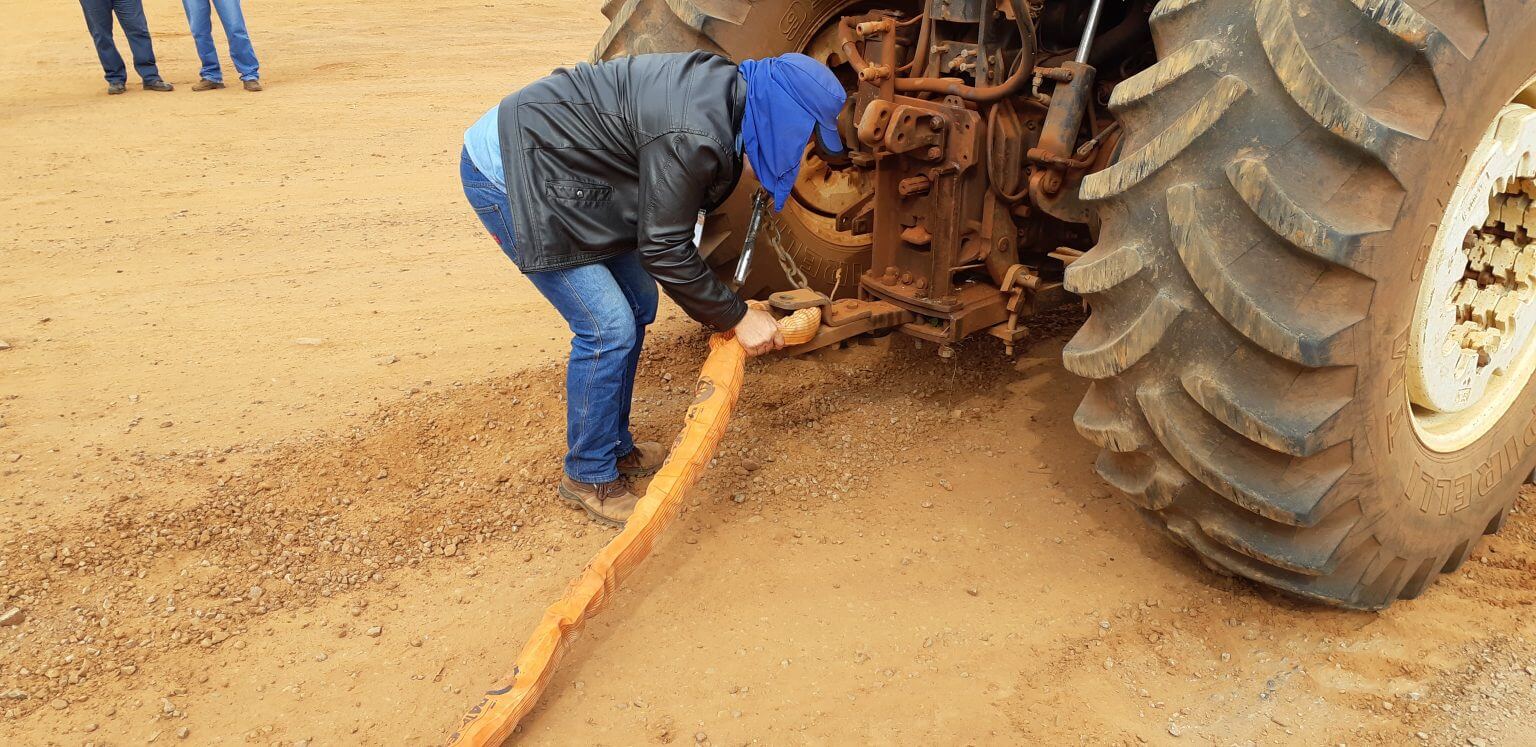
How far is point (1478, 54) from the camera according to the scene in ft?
6.81

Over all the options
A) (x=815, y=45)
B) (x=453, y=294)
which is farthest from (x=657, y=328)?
(x=815, y=45)

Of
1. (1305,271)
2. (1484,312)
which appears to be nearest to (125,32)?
(1305,271)

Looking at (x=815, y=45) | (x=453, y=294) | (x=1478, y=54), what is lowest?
(x=453, y=294)

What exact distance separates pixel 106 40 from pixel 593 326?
26.6ft

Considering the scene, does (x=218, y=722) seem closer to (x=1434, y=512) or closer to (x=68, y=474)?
(x=68, y=474)

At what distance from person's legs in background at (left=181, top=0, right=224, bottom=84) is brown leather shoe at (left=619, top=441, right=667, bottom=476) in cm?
756

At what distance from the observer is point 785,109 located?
8.83 feet

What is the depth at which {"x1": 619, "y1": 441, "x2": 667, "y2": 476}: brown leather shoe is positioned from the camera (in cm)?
352

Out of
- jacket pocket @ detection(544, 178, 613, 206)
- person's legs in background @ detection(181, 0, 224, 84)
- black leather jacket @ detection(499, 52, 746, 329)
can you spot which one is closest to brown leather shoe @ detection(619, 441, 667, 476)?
black leather jacket @ detection(499, 52, 746, 329)

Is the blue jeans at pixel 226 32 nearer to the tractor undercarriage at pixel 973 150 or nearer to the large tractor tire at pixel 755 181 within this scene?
the large tractor tire at pixel 755 181

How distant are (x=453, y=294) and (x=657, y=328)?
45.0 inches

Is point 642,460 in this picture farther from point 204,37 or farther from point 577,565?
point 204,37

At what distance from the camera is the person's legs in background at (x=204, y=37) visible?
9.09 m

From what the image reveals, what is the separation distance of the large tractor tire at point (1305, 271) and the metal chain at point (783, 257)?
137 centimetres
